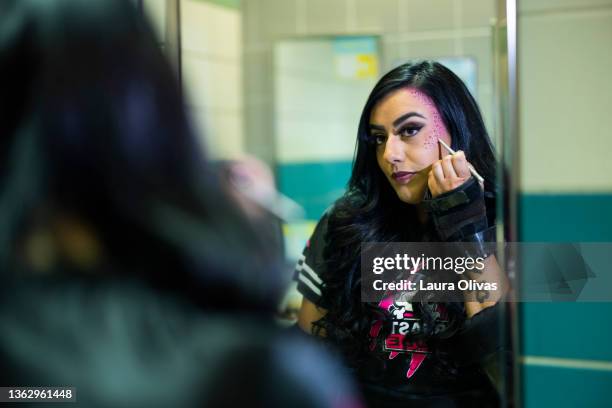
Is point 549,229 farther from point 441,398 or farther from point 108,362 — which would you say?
point 108,362

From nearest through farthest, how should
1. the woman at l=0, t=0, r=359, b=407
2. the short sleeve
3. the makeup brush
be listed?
the woman at l=0, t=0, r=359, b=407
the makeup brush
the short sleeve

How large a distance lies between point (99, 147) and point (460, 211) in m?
1.24

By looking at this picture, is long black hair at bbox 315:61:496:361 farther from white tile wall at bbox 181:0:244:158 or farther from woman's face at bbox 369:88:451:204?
white tile wall at bbox 181:0:244:158

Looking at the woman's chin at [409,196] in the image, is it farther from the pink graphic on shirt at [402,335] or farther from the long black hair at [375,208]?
the pink graphic on shirt at [402,335]

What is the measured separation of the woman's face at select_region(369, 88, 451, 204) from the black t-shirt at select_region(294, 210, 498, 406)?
30 centimetres

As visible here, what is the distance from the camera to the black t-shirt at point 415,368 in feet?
5.75

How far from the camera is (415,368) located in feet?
5.79

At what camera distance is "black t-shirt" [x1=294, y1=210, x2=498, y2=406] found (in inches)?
69.0

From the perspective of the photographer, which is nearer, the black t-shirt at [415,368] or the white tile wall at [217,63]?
the black t-shirt at [415,368]

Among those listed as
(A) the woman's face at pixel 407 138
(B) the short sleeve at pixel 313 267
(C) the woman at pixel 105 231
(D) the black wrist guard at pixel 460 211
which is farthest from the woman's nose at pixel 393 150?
(C) the woman at pixel 105 231

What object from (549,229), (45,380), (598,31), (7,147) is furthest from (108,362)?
(598,31)

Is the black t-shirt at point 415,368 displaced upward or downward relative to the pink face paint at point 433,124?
downward

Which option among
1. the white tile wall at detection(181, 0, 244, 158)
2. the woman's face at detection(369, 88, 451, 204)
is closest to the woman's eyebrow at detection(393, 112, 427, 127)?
the woman's face at detection(369, 88, 451, 204)

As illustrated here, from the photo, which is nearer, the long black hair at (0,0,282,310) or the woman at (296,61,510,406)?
the long black hair at (0,0,282,310)
